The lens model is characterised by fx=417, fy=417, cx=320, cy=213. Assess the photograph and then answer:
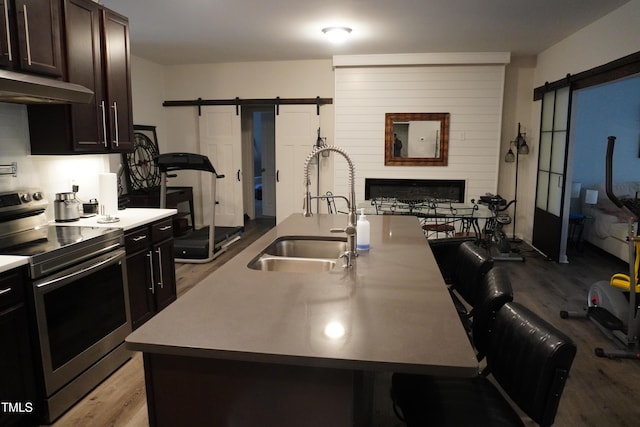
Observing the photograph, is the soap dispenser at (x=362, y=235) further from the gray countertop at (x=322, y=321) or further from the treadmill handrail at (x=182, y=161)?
the treadmill handrail at (x=182, y=161)

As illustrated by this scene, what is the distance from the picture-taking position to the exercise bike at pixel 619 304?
2863 mm

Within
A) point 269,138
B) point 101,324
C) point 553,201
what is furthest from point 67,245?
point 269,138

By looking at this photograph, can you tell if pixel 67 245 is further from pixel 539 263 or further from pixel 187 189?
pixel 539 263

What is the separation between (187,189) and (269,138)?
2.13 metres

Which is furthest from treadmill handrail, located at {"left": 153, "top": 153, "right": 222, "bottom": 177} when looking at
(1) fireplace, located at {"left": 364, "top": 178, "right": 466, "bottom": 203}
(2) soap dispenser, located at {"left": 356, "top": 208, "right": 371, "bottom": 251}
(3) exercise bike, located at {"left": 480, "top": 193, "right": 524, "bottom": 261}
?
(3) exercise bike, located at {"left": 480, "top": 193, "right": 524, "bottom": 261}

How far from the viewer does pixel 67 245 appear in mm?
2291

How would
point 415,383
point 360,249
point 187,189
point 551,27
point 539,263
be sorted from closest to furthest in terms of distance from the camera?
point 415,383 → point 360,249 → point 551,27 → point 539,263 → point 187,189

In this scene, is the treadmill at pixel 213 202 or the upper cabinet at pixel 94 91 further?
the treadmill at pixel 213 202

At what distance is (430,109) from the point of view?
6.14m

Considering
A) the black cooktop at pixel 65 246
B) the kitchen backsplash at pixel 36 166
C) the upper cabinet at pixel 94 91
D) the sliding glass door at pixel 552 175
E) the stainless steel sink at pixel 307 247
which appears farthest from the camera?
the sliding glass door at pixel 552 175

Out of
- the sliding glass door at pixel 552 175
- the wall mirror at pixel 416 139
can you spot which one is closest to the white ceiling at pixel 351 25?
the sliding glass door at pixel 552 175

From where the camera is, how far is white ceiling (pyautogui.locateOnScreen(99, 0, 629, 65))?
3.89 metres

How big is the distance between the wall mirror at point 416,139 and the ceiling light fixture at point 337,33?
1.67 meters

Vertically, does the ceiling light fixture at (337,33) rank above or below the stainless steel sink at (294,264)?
above
